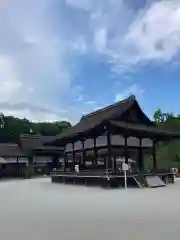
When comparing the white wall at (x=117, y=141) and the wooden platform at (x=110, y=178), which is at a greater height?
the white wall at (x=117, y=141)

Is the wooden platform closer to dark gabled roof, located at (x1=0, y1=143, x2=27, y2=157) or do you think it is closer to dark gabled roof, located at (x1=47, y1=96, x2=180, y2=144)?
dark gabled roof, located at (x1=47, y1=96, x2=180, y2=144)

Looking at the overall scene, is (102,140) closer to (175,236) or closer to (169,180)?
(169,180)

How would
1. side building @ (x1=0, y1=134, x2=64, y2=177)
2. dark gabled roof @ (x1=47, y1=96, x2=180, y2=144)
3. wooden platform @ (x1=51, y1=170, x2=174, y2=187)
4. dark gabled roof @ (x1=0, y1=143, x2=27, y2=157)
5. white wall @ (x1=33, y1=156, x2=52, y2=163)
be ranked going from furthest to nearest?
white wall @ (x1=33, y1=156, x2=52, y2=163)
dark gabled roof @ (x1=0, y1=143, x2=27, y2=157)
side building @ (x1=0, y1=134, x2=64, y2=177)
dark gabled roof @ (x1=47, y1=96, x2=180, y2=144)
wooden platform @ (x1=51, y1=170, x2=174, y2=187)

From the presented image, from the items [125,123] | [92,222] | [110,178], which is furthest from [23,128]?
[92,222]

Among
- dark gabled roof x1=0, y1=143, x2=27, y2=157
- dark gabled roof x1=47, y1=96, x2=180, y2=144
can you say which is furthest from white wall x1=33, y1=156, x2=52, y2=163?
dark gabled roof x1=47, y1=96, x2=180, y2=144

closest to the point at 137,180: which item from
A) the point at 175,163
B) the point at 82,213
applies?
the point at 82,213

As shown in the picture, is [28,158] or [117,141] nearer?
[117,141]

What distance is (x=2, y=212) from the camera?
29.2ft

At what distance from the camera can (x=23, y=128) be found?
64.5 m

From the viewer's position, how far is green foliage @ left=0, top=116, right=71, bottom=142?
62.6 meters

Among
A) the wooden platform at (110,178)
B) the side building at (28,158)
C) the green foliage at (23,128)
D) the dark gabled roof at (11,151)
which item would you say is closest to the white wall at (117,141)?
the wooden platform at (110,178)

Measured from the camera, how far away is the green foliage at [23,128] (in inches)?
2463

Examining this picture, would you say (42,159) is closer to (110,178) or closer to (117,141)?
(117,141)

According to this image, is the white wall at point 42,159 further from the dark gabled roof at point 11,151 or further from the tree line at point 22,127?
the tree line at point 22,127
